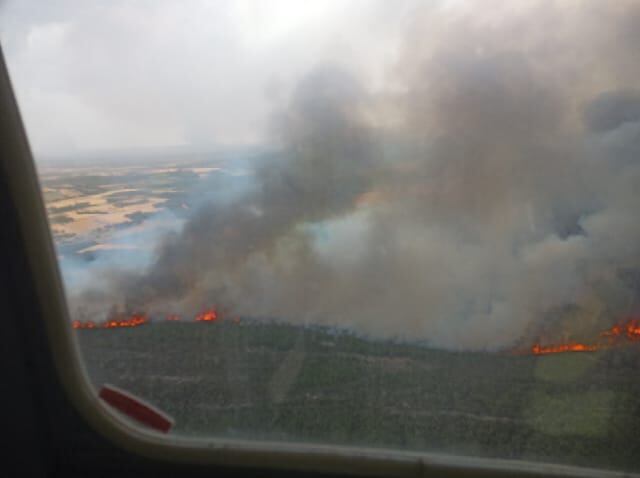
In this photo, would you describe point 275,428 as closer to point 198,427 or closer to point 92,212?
point 198,427

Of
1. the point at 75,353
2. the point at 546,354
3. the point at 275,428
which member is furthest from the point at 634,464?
the point at 75,353

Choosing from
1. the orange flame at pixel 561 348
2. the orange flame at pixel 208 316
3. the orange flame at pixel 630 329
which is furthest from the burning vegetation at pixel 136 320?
the orange flame at pixel 630 329

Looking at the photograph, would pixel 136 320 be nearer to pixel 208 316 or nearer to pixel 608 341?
pixel 208 316

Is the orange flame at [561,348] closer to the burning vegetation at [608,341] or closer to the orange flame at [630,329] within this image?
the burning vegetation at [608,341]

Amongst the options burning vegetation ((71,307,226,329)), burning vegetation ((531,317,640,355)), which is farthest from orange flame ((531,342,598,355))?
burning vegetation ((71,307,226,329))

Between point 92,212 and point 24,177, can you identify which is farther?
point 92,212

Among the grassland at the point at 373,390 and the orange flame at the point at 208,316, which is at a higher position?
the orange flame at the point at 208,316

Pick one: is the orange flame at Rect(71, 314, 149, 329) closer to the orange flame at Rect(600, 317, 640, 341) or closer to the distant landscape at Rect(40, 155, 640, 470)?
the distant landscape at Rect(40, 155, 640, 470)
